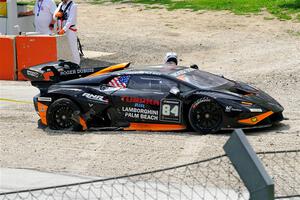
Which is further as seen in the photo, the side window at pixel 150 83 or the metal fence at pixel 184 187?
the side window at pixel 150 83

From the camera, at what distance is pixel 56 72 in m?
13.4

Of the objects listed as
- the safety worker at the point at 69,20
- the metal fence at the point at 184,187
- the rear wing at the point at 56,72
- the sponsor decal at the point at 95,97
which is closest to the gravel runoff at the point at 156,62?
the sponsor decal at the point at 95,97

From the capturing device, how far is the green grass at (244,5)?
1043 inches

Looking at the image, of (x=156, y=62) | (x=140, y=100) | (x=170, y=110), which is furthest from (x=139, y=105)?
(x=156, y=62)

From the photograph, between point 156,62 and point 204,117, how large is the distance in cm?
885

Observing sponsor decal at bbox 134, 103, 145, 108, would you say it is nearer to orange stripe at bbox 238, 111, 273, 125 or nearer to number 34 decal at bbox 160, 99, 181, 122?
number 34 decal at bbox 160, 99, 181, 122

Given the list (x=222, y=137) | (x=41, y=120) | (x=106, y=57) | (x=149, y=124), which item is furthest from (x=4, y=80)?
(x=222, y=137)

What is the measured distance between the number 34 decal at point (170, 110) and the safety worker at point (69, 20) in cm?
688

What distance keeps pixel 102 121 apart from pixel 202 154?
2615 mm

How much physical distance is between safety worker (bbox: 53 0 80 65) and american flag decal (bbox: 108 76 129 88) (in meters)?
6.03

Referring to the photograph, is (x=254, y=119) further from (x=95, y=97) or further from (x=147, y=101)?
(x=95, y=97)

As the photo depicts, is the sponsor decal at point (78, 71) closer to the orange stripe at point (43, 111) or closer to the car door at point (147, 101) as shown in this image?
the orange stripe at point (43, 111)

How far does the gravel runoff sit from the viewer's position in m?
10.6

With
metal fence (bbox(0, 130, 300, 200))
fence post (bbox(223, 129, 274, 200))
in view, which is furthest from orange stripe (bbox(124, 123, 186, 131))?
fence post (bbox(223, 129, 274, 200))
